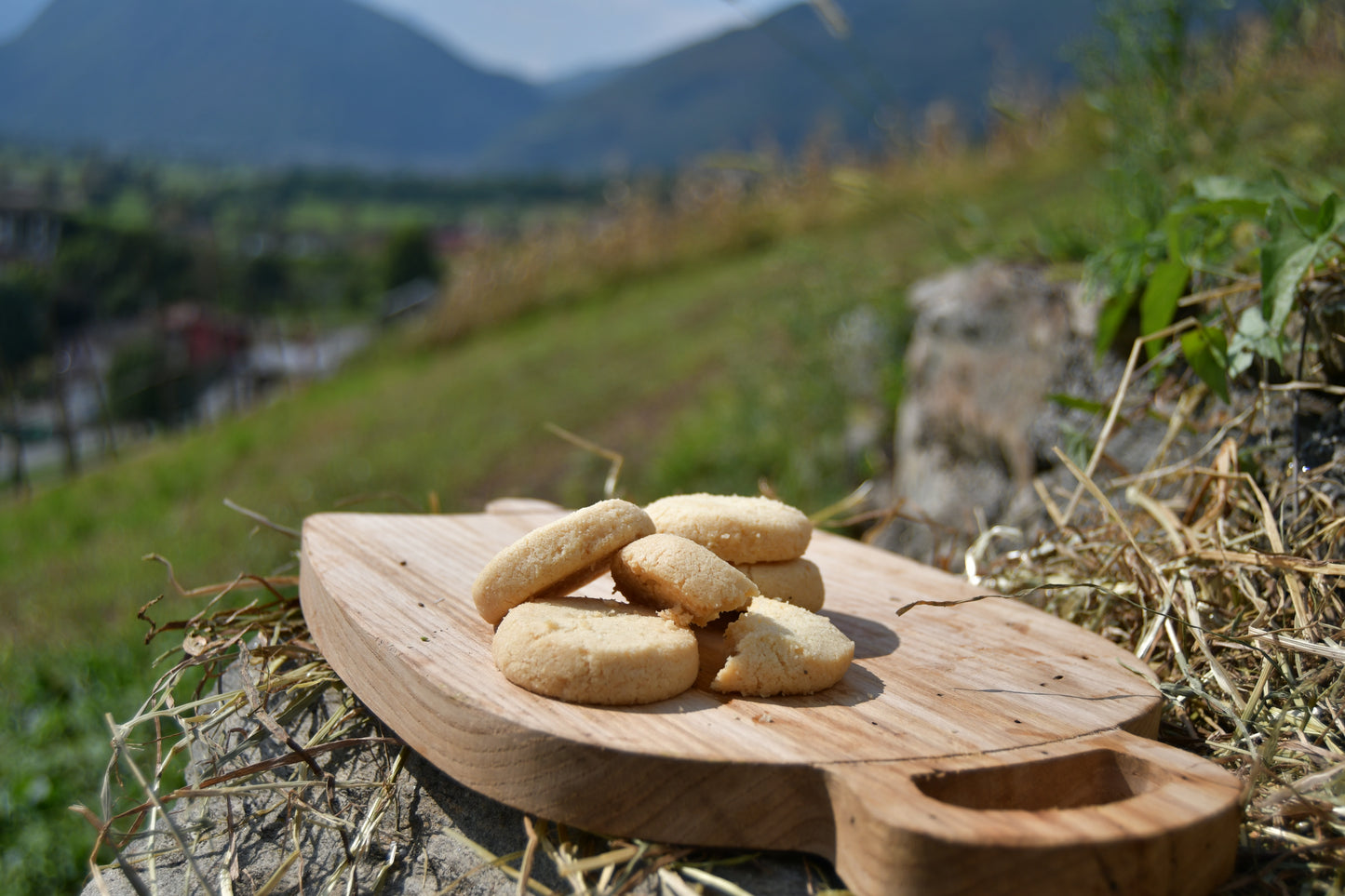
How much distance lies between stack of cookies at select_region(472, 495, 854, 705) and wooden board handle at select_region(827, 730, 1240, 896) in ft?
0.82

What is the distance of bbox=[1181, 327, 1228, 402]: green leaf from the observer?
2023 mm

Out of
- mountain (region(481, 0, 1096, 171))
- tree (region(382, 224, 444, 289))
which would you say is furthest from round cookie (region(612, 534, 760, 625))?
mountain (region(481, 0, 1096, 171))

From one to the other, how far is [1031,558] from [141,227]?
13.7 meters

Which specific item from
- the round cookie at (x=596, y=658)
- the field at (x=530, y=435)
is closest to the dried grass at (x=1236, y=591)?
the round cookie at (x=596, y=658)

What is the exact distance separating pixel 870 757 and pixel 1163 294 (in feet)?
5.09

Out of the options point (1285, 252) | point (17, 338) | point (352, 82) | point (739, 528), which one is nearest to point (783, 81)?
point (352, 82)

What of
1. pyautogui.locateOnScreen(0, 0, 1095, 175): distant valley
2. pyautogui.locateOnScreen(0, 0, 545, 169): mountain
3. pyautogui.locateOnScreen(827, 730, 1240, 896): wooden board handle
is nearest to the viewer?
pyautogui.locateOnScreen(827, 730, 1240, 896): wooden board handle

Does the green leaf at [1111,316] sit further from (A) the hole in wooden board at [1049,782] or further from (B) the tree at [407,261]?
(B) the tree at [407,261]

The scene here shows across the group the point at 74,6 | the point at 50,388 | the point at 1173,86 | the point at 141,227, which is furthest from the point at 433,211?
the point at 1173,86

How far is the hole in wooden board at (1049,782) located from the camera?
115 centimetres

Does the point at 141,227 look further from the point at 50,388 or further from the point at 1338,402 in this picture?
the point at 1338,402

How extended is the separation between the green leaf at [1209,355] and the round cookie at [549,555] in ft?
4.76

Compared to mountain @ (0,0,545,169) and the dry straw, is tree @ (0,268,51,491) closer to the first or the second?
the dry straw

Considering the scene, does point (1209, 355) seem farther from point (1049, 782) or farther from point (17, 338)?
point (17, 338)
